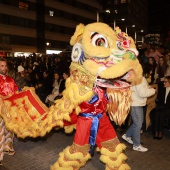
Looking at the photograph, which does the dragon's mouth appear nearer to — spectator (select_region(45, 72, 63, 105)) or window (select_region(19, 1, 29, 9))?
spectator (select_region(45, 72, 63, 105))

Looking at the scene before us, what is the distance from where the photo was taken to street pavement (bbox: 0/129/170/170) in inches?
170

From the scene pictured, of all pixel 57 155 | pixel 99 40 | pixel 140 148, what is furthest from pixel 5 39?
pixel 99 40

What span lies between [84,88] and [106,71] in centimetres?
38

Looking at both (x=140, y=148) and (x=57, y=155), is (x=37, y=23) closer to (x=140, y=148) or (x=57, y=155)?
(x=57, y=155)

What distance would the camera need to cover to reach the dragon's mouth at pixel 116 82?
3295mm

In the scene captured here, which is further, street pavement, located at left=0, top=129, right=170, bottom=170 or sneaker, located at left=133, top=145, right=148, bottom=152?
sneaker, located at left=133, top=145, right=148, bottom=152

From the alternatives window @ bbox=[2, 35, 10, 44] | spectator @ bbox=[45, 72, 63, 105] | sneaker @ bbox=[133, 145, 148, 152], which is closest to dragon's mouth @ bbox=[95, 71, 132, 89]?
sneaker @ bbox=[133, 145, 148, 152]

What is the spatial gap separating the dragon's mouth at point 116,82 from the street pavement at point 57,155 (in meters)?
1.60

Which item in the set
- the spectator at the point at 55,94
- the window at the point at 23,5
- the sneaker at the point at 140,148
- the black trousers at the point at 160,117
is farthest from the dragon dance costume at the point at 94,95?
the window at the point at 23,5

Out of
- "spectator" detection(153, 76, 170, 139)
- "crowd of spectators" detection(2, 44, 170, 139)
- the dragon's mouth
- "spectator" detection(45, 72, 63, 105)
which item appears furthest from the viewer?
"spectator" detection(45, 72, 63, 105)

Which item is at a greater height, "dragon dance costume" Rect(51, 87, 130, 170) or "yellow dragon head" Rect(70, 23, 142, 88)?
"yellow dragon head" Rect(70, 23, 142, 88)

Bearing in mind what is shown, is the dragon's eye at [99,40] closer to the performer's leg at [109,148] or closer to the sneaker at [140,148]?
the performer's leg at [109,148]

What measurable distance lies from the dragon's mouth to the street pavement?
1603 mm

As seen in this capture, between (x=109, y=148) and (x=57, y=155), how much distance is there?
5.60 feet
